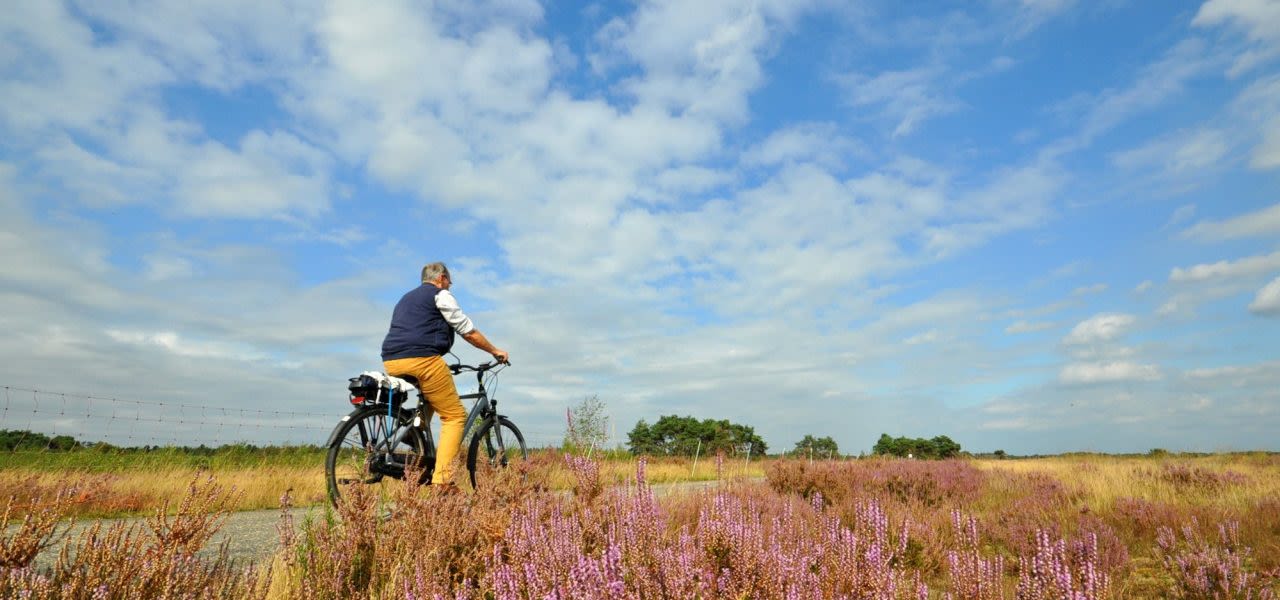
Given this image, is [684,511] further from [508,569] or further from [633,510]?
[508,569]

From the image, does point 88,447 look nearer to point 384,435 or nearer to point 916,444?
point 384,435

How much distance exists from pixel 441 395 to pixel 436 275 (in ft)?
3.37

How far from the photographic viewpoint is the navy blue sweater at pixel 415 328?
5336 millimetres

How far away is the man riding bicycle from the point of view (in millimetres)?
5344

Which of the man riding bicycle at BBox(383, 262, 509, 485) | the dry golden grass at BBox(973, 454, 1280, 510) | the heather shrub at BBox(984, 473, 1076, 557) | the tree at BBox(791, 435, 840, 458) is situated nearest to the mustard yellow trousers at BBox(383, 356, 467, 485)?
the man riding bicycle at BBox(383, 262, 509, 485)

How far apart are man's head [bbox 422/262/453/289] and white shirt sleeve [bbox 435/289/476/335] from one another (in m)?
0.11

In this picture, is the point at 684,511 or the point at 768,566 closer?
the point at 768,566

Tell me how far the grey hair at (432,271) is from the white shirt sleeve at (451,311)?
16 centimetres

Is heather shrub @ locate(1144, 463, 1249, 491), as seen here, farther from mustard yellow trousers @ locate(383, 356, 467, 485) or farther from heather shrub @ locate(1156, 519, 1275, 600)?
mustard yellow trousers @ locate(383, 356, 467, 485)

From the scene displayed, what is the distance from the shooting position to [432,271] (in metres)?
5.59

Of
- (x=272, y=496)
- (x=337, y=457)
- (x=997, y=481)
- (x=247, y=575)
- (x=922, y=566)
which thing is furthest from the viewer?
(x=997, y=481)

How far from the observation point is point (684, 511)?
14.6 feet

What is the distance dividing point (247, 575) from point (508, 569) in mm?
1381

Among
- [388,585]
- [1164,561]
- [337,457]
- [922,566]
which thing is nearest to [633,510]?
[388,585]
